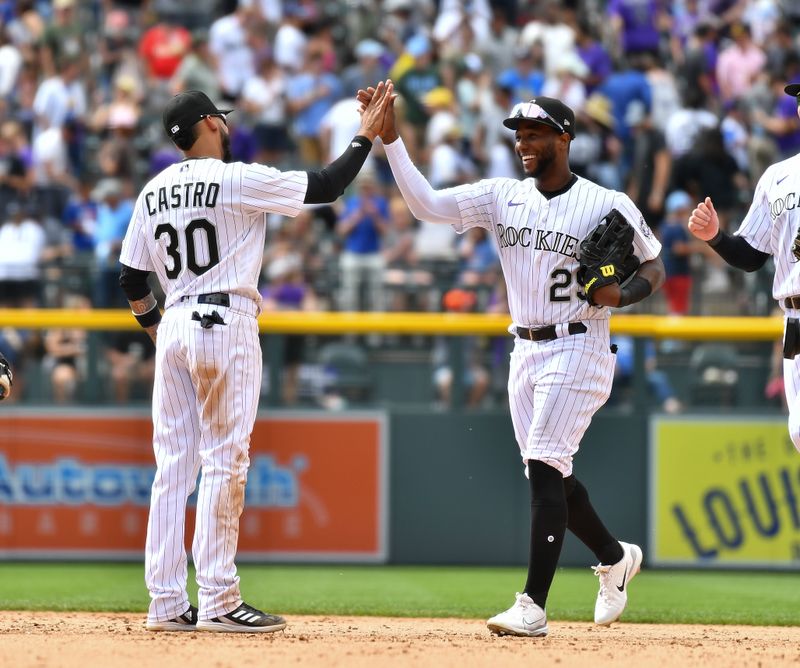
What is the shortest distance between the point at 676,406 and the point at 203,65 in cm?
688

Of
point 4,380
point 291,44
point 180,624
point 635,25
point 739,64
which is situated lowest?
point 180,624

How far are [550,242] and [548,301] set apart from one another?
0.24 meters

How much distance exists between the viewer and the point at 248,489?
32.1 ft

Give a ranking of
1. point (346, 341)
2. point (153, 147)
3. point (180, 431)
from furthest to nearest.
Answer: point (153, 147) < point (346, 341) < point (180, 431)

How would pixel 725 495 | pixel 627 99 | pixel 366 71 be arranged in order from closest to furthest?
pixel 725 495, pixel 627 99, pixel 366 71

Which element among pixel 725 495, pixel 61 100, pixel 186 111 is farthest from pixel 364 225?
pixel 186 111

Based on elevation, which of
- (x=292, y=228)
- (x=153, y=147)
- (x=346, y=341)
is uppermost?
(x=153, y=147)

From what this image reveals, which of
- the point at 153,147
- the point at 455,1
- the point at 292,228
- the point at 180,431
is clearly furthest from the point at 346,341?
the point at 455,1

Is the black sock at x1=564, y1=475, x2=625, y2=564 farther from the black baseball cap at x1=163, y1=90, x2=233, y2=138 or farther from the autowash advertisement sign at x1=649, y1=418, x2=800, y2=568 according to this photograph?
the autowash advertisement sign at x1=649, y1=418, x2=800, y2=568

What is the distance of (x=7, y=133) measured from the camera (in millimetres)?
13656

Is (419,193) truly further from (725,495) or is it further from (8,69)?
(8,69)

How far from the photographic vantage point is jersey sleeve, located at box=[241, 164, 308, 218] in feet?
19.1

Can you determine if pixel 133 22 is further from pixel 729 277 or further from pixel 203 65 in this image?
pixel 729 277

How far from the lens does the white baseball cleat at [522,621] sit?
18.9 ft
